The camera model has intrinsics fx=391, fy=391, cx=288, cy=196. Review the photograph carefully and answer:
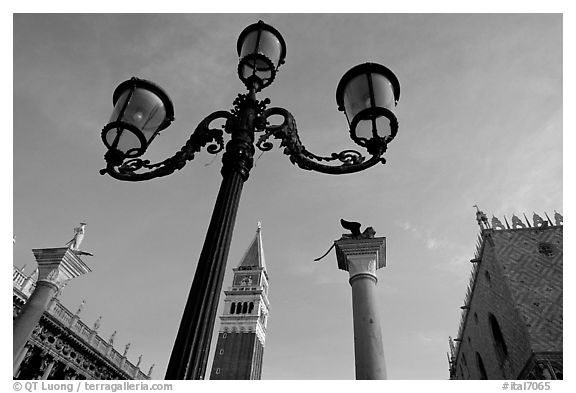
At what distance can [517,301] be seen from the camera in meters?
12.7

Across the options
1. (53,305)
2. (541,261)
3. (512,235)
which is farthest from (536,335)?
(53,305)

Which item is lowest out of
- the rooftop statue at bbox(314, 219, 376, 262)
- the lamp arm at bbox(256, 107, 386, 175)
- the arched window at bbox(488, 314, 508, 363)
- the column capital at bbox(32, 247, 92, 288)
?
the lamp arm at bbox(256, 107, 386, 175)

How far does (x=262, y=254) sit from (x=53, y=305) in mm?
36546

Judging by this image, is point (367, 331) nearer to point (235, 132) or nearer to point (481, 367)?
point (235, 132)

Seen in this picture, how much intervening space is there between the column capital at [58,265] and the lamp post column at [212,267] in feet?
13.6

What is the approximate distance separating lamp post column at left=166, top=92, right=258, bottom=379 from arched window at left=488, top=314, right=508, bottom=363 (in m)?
14.7

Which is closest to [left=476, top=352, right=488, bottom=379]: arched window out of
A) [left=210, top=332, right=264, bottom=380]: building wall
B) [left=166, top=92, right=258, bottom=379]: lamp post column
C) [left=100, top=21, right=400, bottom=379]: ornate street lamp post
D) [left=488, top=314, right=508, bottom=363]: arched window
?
[left=488, top=314, right=508, bottom=363]: arched window

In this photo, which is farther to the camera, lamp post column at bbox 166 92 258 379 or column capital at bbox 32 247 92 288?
column capital at bbox 32 247 92 288

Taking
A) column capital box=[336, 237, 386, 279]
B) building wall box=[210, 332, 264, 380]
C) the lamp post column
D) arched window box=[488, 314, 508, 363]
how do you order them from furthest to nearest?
1. building wall box=[210, 332, 264, 380]
2. arched window box=[488, 314, 508, 363]
3. column capital box=[336, 237, 386, 279]
4. the lamp post column

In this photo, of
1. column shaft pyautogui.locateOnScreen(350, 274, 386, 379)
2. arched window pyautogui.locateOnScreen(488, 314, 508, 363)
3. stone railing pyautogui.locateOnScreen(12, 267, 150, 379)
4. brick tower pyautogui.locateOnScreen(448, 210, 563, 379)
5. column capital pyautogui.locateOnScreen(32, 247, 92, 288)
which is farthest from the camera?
arched window pyautogui.locateOnScreen(488, 314, 508, 363)

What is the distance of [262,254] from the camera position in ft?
169

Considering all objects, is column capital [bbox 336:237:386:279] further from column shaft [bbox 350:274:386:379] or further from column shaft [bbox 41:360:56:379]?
column shaft [bbox 41:360:56:379]

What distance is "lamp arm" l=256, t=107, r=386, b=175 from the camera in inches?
110

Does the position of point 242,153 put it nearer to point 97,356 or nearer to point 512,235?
point 512,235
